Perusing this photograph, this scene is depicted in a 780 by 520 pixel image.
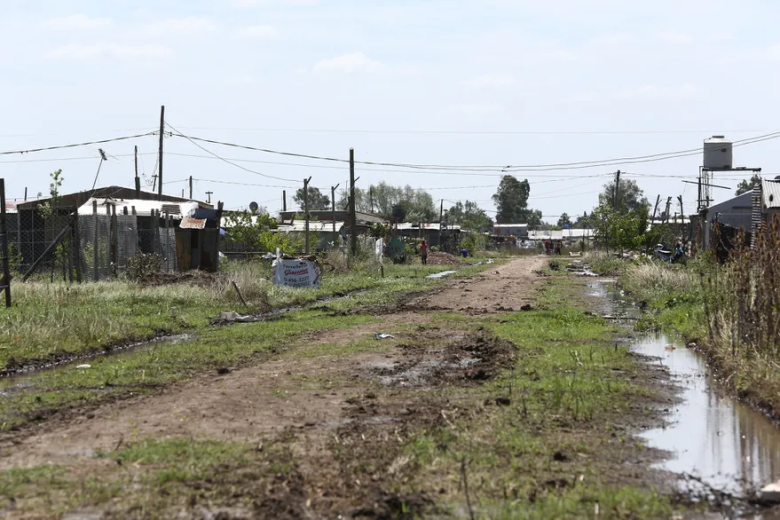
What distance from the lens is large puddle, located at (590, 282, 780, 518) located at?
23.8ft

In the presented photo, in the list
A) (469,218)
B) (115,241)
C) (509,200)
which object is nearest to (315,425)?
(115,241)

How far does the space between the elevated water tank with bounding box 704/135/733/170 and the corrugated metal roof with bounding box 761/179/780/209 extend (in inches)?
767

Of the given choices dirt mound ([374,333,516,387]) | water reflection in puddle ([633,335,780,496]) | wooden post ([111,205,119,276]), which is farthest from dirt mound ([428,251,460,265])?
water reflection in puddle ([633,335,780,496])

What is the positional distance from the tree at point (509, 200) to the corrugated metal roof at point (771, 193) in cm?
13459

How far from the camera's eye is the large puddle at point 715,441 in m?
7.25

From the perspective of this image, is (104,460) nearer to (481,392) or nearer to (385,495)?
(385,495)

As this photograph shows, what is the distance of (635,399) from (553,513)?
191 inches

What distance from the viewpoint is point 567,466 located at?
715 cm

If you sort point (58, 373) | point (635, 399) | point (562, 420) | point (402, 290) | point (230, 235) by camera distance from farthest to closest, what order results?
point (230, 235), point (402, 290), point (58, 373), point (635, 399), point (562, 420)

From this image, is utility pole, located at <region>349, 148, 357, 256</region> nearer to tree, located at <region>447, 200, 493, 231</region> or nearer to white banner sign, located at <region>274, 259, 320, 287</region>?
white banner sign, located at <region>274, 259, 320, 287</region>

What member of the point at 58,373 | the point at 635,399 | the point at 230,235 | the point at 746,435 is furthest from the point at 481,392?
the point at 230,235

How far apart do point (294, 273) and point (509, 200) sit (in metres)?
144

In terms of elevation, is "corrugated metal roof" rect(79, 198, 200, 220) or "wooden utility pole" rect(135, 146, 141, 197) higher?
"wooden utility pole" rect(135, 146, 141, 197)

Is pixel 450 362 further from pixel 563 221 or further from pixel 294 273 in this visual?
pixel 563 221
